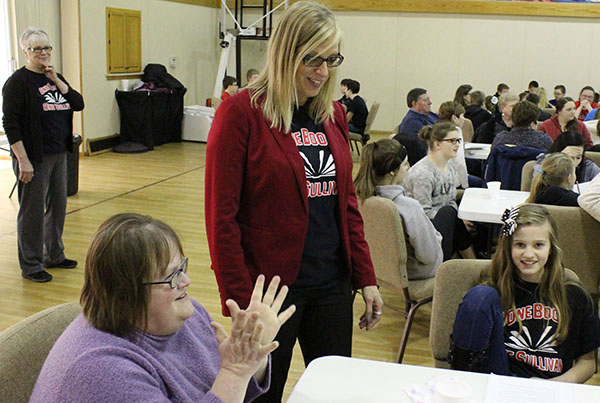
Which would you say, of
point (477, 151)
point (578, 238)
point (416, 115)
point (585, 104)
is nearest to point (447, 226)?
point (578, 238)

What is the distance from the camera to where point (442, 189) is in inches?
174

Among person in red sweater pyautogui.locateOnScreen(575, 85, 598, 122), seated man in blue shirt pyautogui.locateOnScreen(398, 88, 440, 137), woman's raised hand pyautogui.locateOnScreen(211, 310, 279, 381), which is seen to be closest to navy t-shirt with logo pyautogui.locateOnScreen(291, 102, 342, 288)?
woman's raised hand pyautogui.locateOnScreen(211, 310, 279, 381)

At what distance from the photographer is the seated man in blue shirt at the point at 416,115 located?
6.93 meters

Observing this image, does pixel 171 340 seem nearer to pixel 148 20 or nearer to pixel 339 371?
pixel 339 371

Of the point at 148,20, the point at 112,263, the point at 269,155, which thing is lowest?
the point at 112,263

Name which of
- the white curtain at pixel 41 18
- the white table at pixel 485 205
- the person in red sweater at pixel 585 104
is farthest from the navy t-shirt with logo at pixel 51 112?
the person in red sweater at pixel 585 104

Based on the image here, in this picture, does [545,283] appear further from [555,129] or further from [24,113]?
[555,129]

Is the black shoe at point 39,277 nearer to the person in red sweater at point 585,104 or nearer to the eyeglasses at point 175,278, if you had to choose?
the eyeglasses at point 175,278

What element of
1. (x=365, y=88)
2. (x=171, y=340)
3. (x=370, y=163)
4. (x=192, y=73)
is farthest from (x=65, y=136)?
(x=365, y=88)

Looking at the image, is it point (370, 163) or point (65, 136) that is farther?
point (65, 136)

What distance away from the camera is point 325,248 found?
1979 millimetres

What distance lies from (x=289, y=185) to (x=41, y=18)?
8046 mm

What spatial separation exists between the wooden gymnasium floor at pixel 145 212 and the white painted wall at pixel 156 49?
743 mm

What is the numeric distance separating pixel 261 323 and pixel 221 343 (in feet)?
0.34
